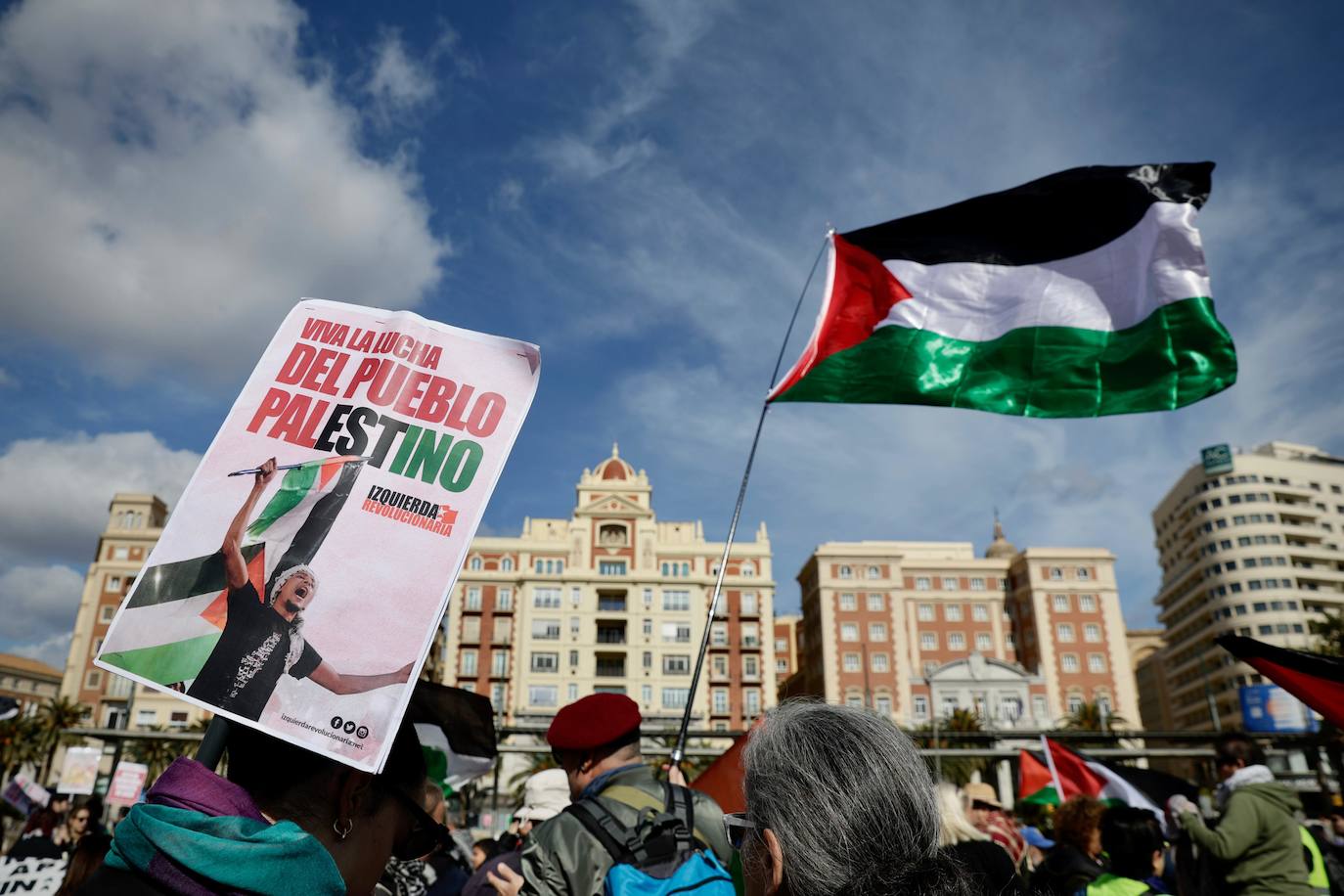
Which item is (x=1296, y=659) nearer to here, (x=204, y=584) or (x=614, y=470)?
(x=204, y=584)

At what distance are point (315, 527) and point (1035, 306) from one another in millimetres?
6399

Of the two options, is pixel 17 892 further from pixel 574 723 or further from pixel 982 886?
Result: pixel 982 886

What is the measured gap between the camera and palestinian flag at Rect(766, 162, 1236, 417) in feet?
21.8

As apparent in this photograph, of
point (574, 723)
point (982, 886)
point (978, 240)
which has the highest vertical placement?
point (978, 240)

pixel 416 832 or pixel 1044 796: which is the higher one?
pixel 1044 796

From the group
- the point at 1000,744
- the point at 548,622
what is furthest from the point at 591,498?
the point at 1000,744

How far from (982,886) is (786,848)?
0.36 m

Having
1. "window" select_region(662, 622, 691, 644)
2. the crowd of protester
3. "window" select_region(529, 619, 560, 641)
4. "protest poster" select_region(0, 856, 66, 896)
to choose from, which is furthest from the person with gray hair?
"window" select_region(529, 619, 560, 641)

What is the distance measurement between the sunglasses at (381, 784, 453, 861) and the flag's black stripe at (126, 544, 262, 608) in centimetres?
60

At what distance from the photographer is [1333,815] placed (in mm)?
9633

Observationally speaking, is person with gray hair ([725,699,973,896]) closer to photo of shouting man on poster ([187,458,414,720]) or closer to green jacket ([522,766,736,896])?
photo of shouting man on poster ([187,458,414,720])

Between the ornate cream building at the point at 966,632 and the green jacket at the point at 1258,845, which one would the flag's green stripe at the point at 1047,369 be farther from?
the ornate cream building at the point at 966,632

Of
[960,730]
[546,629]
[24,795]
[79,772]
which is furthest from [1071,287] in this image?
[960,730]

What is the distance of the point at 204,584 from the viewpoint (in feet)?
6.42
